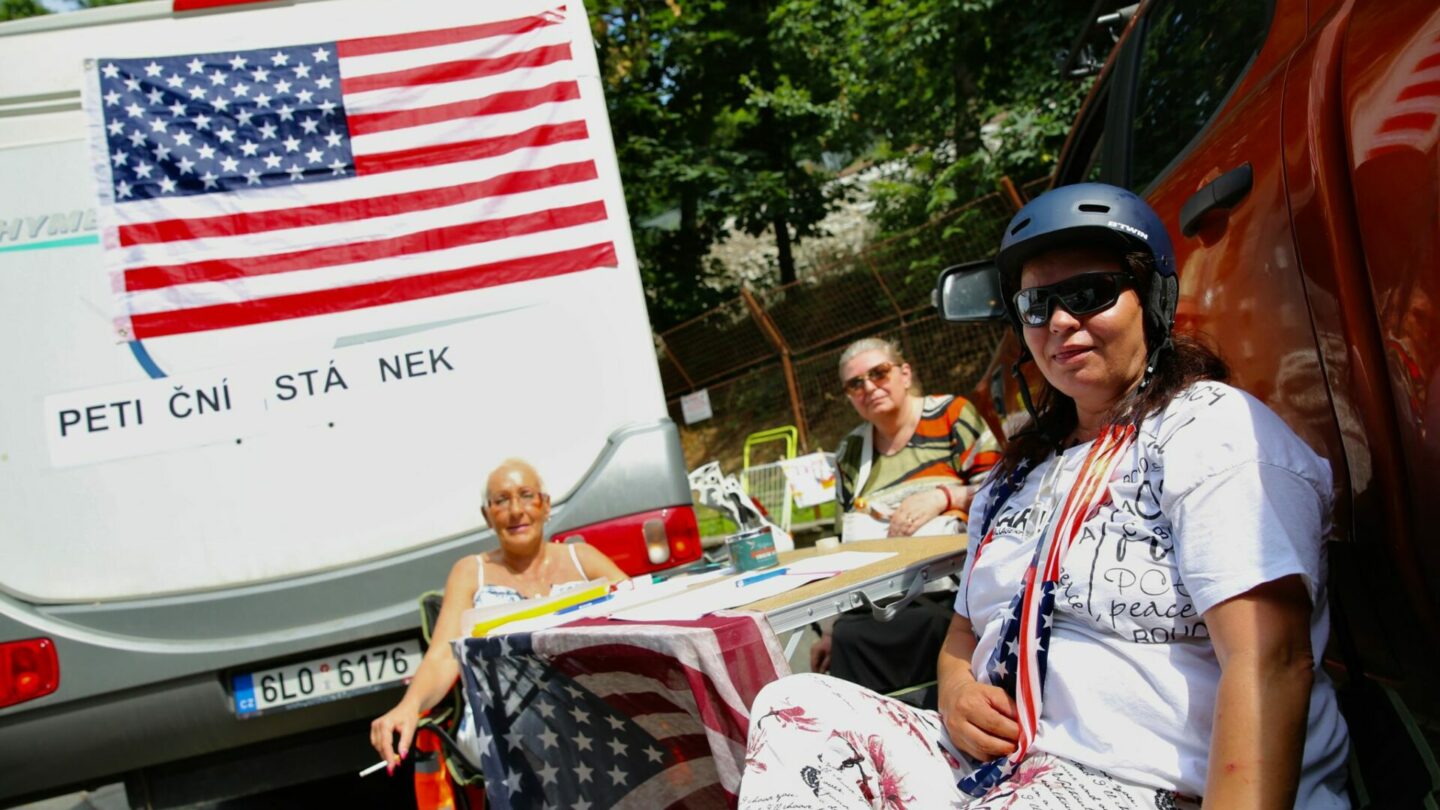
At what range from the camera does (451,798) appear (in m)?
3.19

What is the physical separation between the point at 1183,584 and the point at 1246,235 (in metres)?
0.72

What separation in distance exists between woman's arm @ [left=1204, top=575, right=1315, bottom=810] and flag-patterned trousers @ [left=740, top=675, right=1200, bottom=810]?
0.16 meters

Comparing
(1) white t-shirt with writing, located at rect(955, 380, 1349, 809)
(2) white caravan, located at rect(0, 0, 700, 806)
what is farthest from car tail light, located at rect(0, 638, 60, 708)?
(1) white t-shirt with writing, located at rect(955, 380, 1349, 809)

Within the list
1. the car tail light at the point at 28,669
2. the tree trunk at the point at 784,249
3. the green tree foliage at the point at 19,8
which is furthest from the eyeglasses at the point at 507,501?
the green tree foliage at the point at 19,8

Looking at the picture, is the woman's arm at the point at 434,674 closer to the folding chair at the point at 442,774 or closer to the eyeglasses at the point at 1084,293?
the folding chair at the point at 442,774

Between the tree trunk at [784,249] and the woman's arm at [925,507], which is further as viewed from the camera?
the tree trunk at [784,249]

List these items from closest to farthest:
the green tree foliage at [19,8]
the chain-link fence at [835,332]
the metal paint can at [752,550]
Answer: the metal paint can at [752,550] → the chain-link fence at [835,332] → the green tree foliage at [19,8]

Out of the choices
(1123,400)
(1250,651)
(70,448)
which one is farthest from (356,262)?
(1250,651)

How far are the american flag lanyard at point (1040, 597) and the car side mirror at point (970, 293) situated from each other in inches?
57.7

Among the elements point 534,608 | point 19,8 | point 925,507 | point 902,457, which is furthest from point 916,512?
point 19,8

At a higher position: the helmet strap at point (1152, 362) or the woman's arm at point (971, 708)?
the helmet strap at point (1152, 362)

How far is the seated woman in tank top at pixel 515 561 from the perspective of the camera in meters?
3.79

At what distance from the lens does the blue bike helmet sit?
185 cm

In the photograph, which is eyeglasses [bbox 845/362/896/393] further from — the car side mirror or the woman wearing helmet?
the woman wearing helmet
